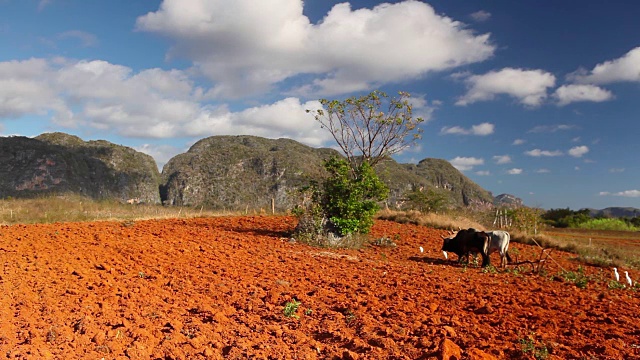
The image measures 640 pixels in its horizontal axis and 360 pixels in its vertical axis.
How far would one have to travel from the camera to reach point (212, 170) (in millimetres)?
65062

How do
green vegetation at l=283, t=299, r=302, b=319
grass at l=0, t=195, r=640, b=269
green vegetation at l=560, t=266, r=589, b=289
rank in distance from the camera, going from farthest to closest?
grass at l=0, t=195, r=640, b=269, green vegetation at l=560, t=266, r=589, b=289, green vegetation at l=283, t=299, r=302, b=319

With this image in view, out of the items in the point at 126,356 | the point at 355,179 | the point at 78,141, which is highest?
the point at 78,141

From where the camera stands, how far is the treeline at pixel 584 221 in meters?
39.4

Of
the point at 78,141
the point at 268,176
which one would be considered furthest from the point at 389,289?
the point at 78,141

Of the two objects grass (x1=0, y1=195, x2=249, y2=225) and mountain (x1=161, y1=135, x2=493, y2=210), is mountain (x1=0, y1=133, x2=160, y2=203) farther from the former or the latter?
grass (x1=0, y1=195, x2=249, y2=225)

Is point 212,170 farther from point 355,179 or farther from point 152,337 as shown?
point 152,337

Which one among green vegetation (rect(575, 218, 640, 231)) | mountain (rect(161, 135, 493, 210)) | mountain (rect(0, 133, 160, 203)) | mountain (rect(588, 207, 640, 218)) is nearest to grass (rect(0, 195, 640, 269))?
green vegetation (rect(575, 218, 640, 231))

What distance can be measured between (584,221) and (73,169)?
66.6 m

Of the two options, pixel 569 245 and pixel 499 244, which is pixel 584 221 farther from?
pixel 499 244

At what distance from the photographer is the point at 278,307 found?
627 cm

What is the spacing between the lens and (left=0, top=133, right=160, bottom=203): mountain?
60031 millimetres

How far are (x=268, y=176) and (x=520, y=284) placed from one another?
5508 centimetres

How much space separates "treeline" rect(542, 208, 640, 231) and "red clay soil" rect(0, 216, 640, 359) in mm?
35655

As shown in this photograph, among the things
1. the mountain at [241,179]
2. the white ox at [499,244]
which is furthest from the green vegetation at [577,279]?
the mountain at [241,179]
